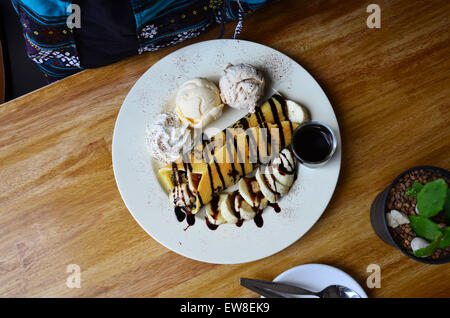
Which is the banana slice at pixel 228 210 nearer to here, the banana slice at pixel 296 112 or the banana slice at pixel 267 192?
the banana slice at pixel 267 192

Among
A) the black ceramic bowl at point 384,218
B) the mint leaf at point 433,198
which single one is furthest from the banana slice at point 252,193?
the mint leaf at point 433,198

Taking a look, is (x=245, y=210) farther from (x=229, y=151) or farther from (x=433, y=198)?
(x=433, y=198)

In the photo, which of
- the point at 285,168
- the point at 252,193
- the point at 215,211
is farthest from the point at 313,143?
the point at 215,211

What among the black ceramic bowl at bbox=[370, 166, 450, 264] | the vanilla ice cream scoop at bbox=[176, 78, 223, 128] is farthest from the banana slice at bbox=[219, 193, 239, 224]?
the black ceramic bowl at bbox=[370, 166, 450, 264]

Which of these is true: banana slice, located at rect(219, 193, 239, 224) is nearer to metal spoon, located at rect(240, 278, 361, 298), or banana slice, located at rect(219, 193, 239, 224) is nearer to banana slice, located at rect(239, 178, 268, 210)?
banana slice, located at rect(239, 178, 268, 210)

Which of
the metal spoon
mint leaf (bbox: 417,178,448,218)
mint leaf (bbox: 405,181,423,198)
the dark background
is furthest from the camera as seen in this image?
the dark background

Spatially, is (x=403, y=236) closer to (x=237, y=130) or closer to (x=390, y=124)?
(x=390, y=124)
